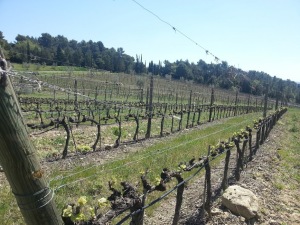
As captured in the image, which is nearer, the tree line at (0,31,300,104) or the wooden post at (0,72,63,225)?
the wooden post at (0,72,63,225)

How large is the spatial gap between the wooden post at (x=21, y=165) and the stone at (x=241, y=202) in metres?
5.20

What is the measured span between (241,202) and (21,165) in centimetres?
568

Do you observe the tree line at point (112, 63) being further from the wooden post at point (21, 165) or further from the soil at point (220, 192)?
the wooden post at point (21, 165)

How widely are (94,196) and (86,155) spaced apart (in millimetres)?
3886

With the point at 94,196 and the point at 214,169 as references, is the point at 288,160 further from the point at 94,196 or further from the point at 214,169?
the point at 94,196

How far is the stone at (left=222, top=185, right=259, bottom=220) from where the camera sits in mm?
6605

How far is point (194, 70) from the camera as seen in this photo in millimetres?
118500

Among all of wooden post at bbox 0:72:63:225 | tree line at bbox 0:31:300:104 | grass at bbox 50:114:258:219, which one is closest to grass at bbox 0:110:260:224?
grass at bbox 50:114:258:219

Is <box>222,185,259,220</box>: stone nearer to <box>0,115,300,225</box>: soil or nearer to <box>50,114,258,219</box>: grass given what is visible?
<box>0,115,300,225</box>: soil

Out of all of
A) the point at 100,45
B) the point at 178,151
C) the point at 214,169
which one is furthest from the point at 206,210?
the point at 100,45

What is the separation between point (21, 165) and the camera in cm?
202

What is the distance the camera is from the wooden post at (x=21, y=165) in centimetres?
188

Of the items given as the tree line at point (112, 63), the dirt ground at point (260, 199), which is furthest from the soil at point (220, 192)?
the tree line at point (112, 63)

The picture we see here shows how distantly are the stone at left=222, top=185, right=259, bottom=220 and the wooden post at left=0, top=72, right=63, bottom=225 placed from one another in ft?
17.1
